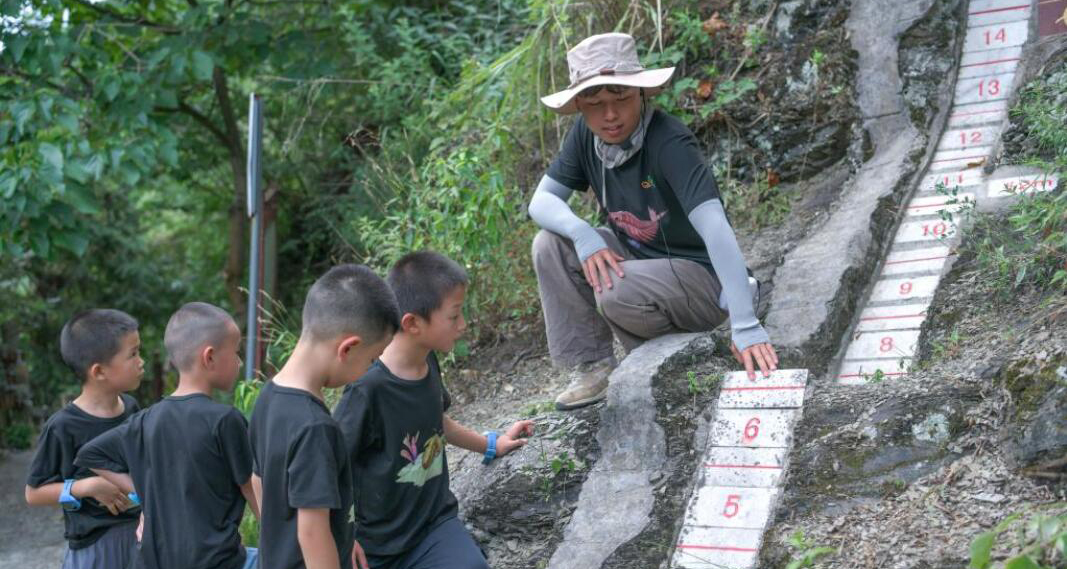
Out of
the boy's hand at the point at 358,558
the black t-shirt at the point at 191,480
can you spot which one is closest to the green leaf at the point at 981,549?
the boy's hand at the point at 358,558

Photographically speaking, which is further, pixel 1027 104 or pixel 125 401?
pixel 1027 104

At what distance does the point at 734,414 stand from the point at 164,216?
9.64 m

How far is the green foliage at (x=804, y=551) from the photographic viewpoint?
9.64 feet

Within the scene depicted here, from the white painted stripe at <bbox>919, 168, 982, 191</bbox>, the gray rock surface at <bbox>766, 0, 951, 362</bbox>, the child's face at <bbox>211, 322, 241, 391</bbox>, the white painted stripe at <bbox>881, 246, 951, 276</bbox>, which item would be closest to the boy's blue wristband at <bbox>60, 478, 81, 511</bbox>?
the child's face at <bbox>211, 322, 241, 391</bbox>

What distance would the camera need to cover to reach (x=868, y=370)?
409cm

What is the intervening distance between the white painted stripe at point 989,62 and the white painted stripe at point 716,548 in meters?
3.14

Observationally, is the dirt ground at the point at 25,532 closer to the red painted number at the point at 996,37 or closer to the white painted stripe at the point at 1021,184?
the white painted stripe at the point at 1021,184

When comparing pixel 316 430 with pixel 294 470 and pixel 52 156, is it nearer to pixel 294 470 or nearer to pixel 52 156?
pixel 294 470

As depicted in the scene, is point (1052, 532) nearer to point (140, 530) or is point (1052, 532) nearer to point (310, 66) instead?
point (140, 530)

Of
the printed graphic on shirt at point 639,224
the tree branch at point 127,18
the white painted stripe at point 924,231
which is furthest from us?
the tree branch at point 127,18

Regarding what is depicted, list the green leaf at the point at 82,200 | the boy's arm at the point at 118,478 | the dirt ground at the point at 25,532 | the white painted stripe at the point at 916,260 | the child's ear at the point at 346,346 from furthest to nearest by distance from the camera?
the green leaf at the point at 82,200, the dirt ground at the point at 25,532, the white painted stripe at the point at 916,260, the boy's arm at the point at 118,478, the child's ear at the point at 346,346

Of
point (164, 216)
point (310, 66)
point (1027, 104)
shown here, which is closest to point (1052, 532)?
point (1027, 104)

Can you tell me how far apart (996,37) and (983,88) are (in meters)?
0.34

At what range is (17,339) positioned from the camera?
9.55m
